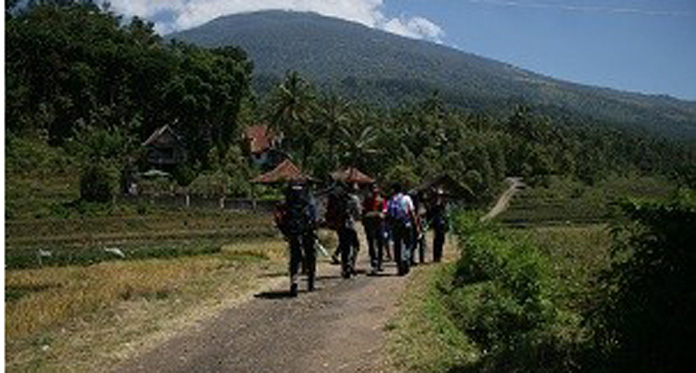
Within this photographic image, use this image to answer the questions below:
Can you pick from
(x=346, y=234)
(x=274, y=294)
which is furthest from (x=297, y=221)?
(x=346, y=234)

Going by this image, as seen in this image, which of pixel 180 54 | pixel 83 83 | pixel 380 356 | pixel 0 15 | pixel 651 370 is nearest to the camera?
pixel 651 370

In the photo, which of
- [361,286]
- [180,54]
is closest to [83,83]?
[180,54]

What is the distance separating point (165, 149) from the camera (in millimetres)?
89875

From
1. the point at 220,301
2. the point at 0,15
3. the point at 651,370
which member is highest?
the point at 0,15

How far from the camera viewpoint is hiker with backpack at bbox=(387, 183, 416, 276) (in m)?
18.8

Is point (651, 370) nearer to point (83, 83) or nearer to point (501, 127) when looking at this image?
point (83, 83)

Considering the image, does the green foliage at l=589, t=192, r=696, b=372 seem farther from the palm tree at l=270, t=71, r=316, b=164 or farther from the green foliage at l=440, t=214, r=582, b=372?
the palm tree at l=270, t=71, r=316, b=164

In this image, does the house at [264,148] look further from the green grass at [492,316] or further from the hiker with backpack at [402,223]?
the green grass at [492,316]

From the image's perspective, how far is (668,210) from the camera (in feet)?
22.8

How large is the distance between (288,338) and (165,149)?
8006cm

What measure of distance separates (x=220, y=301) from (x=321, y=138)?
78.4 m

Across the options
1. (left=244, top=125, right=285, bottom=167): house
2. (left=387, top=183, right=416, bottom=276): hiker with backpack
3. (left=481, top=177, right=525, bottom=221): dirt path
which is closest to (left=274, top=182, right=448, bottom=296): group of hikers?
(left=387, top=183, right=416, bottom=276): hiker with backpack

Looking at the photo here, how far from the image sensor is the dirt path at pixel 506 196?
90381 millimetres

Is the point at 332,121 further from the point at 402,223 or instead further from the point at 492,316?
the point at 492,316
